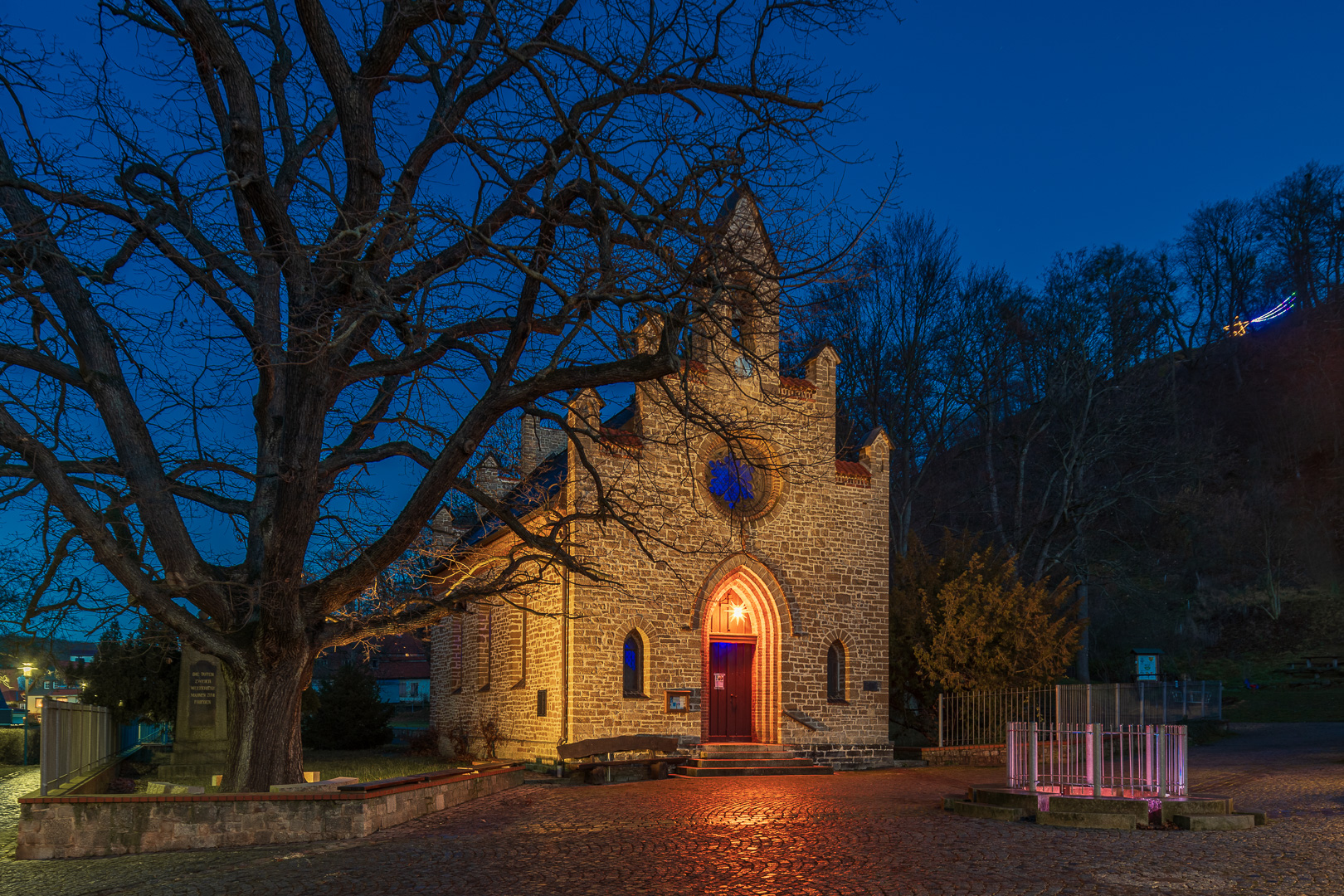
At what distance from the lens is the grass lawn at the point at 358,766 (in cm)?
1614

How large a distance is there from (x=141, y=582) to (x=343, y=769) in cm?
813

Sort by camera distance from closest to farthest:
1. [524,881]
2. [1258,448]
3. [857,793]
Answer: [524,881] < [857,793] < [1258,448]

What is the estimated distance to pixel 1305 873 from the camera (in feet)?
27.2

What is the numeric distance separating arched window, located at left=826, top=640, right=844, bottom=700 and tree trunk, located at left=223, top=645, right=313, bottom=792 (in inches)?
473

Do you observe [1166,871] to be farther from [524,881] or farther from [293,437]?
[293,437]

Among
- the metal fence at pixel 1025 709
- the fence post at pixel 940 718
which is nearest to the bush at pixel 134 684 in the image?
the fence post at pixel 940 718

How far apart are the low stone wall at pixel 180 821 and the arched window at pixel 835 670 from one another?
11969mm

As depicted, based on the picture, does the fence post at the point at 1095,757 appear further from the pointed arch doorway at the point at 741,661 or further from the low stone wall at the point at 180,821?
the pointed arch doorway at the point at 741,661

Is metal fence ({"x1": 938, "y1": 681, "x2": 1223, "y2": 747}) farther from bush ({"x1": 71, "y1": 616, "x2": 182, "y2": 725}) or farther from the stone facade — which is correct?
bush ({"x1": 71, "y1": 616, "x2": 182, "y2": 725})

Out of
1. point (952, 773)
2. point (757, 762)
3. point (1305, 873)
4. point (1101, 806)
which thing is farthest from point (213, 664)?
point (1305, 873)

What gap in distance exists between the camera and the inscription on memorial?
59.0 ft

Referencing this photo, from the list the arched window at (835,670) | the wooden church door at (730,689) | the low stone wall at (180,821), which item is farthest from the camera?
the arched window at (835,670)

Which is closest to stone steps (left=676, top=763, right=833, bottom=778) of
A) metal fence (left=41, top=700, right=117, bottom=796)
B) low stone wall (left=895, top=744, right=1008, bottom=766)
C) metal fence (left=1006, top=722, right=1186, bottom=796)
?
low stone wall (left=895, top=744, right=1008, bottom=766)

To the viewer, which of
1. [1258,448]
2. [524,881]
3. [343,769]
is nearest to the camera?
[524,881]
